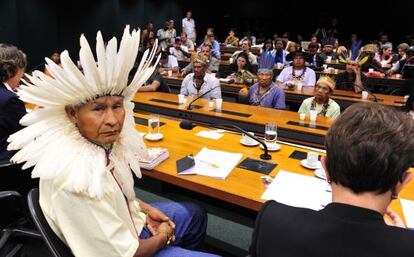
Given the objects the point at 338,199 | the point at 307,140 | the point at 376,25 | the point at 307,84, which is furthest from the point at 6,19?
the point at 376,25

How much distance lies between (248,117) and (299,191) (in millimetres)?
1661

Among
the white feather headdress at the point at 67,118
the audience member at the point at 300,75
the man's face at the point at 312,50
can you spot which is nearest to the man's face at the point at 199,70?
the audience member at the point at 300,75

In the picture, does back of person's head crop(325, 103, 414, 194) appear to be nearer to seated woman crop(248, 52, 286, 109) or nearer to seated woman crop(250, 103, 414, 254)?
seated woman crop(250, 103, 414, 254)

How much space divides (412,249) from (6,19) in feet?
27.2

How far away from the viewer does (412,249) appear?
2.51ft

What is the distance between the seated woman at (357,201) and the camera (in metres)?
0.79

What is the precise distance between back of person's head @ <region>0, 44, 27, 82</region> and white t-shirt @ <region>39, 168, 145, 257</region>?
1619 mm

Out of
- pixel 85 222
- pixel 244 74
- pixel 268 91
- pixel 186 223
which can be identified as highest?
pixel 244 74

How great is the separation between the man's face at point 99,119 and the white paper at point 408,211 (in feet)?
4.19

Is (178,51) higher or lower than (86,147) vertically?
higher

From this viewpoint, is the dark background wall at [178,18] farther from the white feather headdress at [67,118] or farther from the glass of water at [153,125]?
the white feather headdress at [67,118]

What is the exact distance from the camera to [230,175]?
1.88m

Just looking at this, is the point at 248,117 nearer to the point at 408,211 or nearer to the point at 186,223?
the point at 186,223

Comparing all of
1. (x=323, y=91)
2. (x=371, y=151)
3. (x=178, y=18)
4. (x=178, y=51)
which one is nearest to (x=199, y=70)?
(x=323, y=91)
